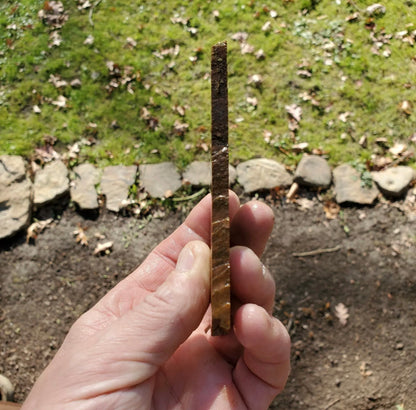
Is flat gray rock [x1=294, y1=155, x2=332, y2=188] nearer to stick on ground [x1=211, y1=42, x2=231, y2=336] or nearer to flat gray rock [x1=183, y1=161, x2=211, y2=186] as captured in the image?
flat gray rock [x1=183, y1=161, x2=211, y2=186]

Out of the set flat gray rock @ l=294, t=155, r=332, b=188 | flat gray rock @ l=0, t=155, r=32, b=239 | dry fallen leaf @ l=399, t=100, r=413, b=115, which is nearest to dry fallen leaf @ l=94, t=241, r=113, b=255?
flat gray rock @ l=0, t=155, r=32, b=239

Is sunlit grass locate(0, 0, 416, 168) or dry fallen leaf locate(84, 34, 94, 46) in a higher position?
dry fallen leaf locate(84, 34, 94, 46)

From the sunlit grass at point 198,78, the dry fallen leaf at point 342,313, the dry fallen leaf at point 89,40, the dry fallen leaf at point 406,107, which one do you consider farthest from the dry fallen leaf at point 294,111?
the dry fallen leaf at point 89,40

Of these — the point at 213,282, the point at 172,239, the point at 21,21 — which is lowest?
the point at 172,239

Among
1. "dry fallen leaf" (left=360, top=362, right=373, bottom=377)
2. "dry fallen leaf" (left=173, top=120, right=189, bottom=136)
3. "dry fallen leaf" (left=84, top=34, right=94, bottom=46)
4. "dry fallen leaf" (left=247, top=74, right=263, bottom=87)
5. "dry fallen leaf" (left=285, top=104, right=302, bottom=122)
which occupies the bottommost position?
"dry fallen leaf" (left=360, top=362, right=373, bottom=377)

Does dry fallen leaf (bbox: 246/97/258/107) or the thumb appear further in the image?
dry fallen leaf (bbox: 246/97/258/107)

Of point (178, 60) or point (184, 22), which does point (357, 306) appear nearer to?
point (178, 60)

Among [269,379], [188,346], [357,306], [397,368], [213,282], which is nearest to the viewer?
[213,282]

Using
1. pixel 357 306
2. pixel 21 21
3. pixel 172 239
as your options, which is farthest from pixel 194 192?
pixel 21 21
